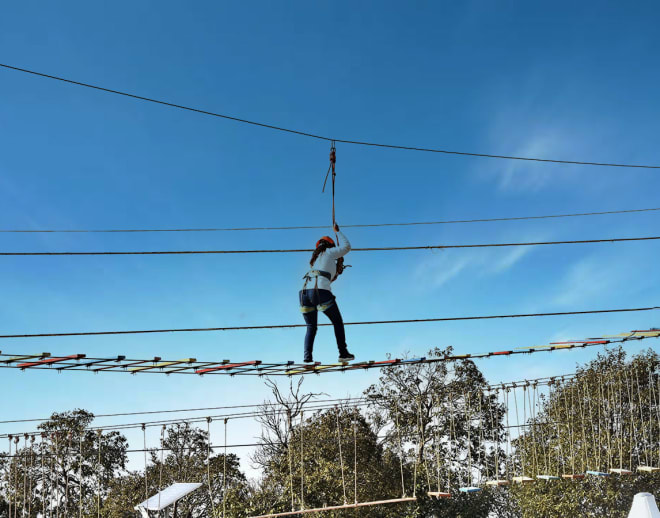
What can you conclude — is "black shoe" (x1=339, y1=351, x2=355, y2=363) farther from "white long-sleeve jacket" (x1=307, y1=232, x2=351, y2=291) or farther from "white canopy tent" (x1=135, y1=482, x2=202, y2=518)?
"white canopy tent" (x1=135, y1=482, x2=202, y2=518)

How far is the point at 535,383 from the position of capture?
10359 millimetres

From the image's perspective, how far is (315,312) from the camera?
16.5ft

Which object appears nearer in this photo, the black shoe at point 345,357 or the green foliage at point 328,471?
A: the black shoe at point 345,357

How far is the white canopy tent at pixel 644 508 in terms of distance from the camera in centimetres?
A: 597

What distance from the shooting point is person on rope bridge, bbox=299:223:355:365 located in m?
5.00

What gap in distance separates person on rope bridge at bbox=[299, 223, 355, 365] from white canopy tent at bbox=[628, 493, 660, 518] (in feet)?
11.5

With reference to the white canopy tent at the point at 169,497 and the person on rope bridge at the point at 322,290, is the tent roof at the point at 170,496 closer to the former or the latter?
the white canopy tent at the point at 169,497

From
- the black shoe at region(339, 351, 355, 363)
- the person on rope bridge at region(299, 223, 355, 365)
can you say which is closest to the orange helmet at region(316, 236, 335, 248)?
the person on rope bridge at region(299, 223, 355, 365)

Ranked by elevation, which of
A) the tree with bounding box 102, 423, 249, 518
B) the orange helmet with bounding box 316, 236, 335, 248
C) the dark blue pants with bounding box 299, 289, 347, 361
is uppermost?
the orange helmet with bounding box 316, 236, 335, 248

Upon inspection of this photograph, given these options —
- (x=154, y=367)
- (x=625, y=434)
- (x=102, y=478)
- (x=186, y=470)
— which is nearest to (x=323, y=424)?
(x=186, y=470)

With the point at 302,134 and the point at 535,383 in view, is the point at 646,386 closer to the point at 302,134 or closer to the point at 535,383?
the point at 535,383

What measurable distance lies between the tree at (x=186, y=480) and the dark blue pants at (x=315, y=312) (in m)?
8.82

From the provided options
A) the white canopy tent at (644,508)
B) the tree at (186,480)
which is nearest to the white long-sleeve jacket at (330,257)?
the white canopy tent at (644,508)

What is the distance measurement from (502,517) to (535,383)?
813 cm
